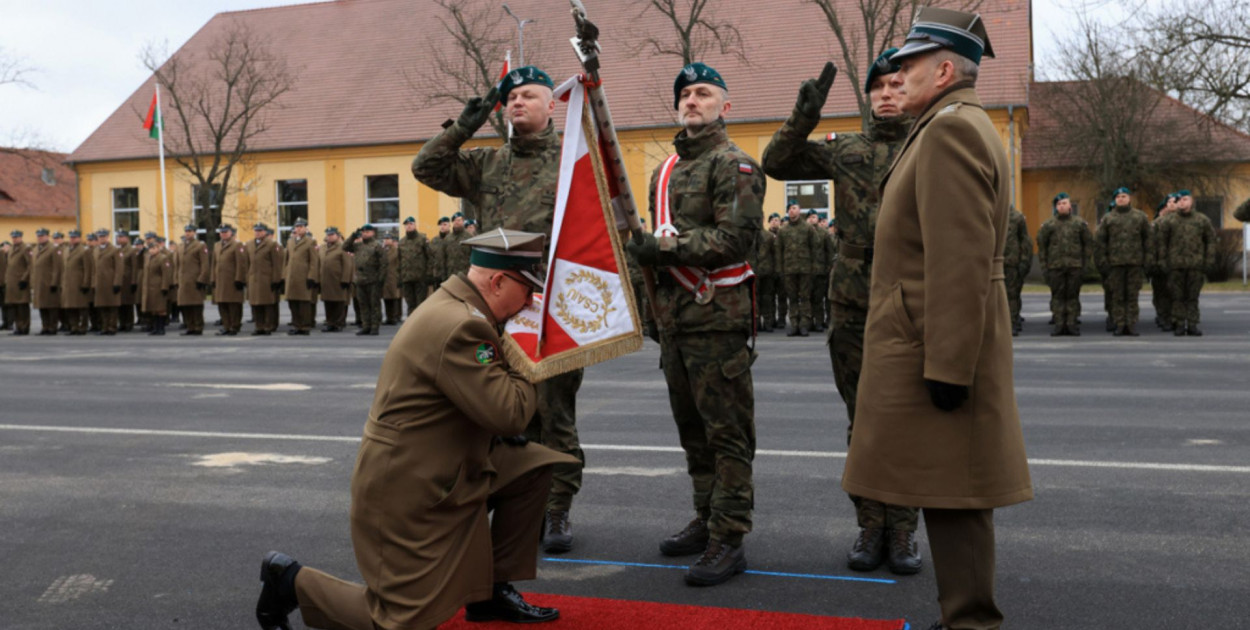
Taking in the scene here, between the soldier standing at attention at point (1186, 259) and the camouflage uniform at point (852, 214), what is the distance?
47.1 ft

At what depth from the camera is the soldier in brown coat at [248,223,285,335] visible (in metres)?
23.7

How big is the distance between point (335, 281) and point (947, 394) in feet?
70.8

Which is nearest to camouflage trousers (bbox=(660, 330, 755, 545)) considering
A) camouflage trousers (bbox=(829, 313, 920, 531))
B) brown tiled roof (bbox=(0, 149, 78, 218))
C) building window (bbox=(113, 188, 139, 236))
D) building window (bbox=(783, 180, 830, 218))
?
camouflage trousers (bbox=(829, 313, 920, 531))

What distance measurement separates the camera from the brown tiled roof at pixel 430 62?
39812 mm

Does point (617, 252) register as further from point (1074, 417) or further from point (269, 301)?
point (269, 301)

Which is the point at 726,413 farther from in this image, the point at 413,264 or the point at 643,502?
the point at 413,264

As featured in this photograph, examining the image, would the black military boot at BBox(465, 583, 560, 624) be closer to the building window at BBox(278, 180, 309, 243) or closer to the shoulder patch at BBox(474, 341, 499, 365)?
the shoulder patch at BBox(474, 341, 499, 365)

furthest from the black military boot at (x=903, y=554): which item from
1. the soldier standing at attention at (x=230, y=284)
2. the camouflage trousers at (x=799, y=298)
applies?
the soldier standing at attention at (x=230, y=284)

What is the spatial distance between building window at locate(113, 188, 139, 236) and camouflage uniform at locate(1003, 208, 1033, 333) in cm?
3931

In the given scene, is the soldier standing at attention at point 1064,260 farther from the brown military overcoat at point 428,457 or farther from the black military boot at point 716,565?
the brown military overcoat at point 428,457

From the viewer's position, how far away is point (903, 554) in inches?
215

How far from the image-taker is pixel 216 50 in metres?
48.8

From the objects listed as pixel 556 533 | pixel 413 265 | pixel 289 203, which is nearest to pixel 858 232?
pixel 556 533

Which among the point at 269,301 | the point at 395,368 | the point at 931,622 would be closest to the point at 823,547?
the point at 931,622
